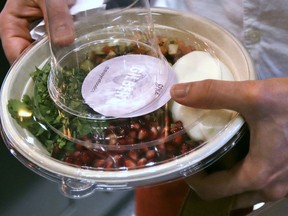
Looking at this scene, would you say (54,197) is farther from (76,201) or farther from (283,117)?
(283,117)

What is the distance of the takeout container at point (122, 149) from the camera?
0.59 metres

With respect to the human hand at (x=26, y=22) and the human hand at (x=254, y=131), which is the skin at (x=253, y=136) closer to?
the human hand at (x=254, y=131)

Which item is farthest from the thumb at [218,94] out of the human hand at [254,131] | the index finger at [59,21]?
the index finger at [59,21]

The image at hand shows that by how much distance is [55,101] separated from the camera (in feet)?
2.39

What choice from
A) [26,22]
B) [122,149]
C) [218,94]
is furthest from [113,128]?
[26,22]

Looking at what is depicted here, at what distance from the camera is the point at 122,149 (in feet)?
2.09

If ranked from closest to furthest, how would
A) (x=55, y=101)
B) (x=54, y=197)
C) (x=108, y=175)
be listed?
(x=108, y=175)
(x=55, y=101)
(x=54, y=197)

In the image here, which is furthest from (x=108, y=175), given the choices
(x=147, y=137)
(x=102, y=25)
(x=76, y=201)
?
(x=76, y=201)

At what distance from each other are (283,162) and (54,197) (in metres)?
0.99

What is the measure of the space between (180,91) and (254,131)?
0.38 ft

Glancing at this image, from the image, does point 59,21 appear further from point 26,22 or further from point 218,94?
point 218,94

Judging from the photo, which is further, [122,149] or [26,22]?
[26,22]

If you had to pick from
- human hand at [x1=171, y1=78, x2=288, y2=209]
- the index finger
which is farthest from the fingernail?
the index finger

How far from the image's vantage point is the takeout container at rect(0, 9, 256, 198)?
585mm
